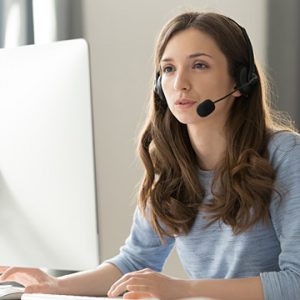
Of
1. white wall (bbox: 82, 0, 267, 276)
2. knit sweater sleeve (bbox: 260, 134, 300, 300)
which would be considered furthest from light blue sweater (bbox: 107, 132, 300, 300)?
white wall (bbox: 82, 0, 267, 276)

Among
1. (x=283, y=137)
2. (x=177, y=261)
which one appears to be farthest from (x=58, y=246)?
(x=177, y=261)

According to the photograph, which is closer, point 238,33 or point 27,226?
point 27,226

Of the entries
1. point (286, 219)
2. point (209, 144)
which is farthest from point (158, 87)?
point (286, 219)

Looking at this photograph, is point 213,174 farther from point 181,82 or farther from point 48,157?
point 48,157

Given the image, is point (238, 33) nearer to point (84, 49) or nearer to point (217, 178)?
point (217, 178)

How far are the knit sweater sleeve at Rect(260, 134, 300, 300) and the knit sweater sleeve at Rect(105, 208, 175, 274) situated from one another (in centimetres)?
32

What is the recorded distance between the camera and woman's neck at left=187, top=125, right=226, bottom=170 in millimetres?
1497

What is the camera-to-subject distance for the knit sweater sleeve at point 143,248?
158 centimetres

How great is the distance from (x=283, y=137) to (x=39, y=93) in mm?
567

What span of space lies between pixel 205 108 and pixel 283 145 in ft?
0.61

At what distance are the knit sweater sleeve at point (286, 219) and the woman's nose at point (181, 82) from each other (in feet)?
0.76

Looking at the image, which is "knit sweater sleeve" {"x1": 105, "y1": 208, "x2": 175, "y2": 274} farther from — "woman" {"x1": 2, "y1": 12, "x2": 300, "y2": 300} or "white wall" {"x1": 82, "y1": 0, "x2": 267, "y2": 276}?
"white wall" {"x1": 82, "y1": 0, "x2": 267, "y2": 276}

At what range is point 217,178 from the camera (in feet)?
4.81

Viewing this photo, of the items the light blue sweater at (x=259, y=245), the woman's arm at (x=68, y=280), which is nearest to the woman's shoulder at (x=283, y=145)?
the light blue sweater at (x=259, y=245)
